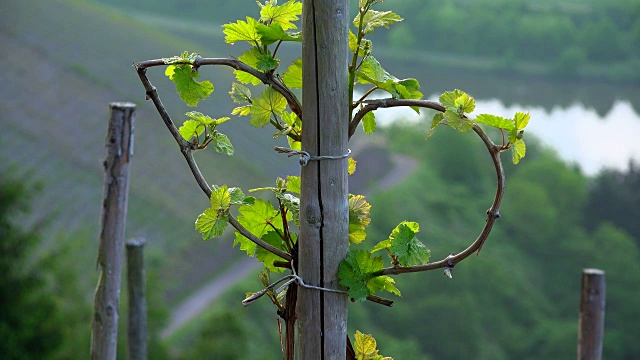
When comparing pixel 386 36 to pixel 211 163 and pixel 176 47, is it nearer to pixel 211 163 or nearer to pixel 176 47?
pixel 176 47

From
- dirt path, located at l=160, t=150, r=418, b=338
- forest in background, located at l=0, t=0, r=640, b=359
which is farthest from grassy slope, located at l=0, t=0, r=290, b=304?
dirt path, located at l=160, t=150, r=418, b=338

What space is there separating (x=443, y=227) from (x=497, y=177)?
1828 cm

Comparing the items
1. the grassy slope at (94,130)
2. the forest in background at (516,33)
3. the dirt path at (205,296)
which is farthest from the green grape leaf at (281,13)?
the forest in background at (516,33)

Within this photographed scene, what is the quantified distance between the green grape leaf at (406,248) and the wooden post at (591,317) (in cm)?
143

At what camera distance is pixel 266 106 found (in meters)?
1.12

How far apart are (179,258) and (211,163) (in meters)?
1.92

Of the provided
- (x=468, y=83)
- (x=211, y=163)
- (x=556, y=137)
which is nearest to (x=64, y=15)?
(x=211, y=163)

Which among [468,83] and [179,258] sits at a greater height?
[468,83]

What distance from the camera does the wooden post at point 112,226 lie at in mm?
1936

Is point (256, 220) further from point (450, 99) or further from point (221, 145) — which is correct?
point (450, 99)

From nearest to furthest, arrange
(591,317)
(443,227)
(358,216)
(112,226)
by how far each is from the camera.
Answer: (358,216), (112,226), (591,317), (443,227)

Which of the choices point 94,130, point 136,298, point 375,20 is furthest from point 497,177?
point 94,130

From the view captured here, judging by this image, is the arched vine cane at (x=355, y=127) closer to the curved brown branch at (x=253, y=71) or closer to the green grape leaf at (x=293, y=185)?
the curved brown branch at (x=253, y=71)

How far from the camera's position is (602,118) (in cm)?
2258
